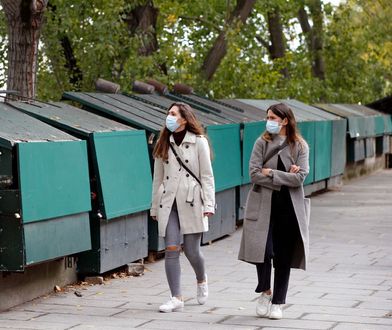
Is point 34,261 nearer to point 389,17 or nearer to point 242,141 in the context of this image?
point 242,141

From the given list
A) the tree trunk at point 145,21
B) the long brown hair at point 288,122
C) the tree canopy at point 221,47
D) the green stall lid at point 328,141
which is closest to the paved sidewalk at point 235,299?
the long brown hair at point 288,122

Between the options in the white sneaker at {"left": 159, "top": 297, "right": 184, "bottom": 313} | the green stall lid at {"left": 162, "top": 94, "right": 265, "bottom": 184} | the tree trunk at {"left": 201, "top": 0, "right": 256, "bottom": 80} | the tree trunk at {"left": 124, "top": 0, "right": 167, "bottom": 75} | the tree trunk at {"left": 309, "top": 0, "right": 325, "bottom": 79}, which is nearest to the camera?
the white sneaker at {"left": 159, "top": 297, "right": 184, "bottom": 313}

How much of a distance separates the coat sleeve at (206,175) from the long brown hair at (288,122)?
59 cm

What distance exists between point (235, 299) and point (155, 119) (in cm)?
342

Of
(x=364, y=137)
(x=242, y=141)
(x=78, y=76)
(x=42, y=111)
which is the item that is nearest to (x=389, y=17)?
(x=364, y=137)

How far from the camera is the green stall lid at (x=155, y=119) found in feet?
41.0

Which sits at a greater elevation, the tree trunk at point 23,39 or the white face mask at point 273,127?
the tree trunk at point 23,39

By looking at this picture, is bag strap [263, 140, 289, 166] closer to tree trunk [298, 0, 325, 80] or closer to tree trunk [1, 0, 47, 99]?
tree trunk [1, 0, 47, 99]

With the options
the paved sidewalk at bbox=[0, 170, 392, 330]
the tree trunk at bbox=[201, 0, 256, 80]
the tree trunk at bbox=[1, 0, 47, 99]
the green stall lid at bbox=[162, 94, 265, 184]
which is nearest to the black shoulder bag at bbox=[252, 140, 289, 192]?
the paved sidewalk at bbox=[0, 170, 392, 330]

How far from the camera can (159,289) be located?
35.3 ft

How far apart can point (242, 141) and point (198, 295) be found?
6.56m

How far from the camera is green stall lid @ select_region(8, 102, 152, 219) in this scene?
10719 mm

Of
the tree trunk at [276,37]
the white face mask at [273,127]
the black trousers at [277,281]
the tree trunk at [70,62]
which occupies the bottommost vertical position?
the black trousers at [277,281]

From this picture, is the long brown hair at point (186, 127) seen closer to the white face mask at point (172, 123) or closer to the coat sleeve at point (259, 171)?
the white face mask at point (172, 123)
